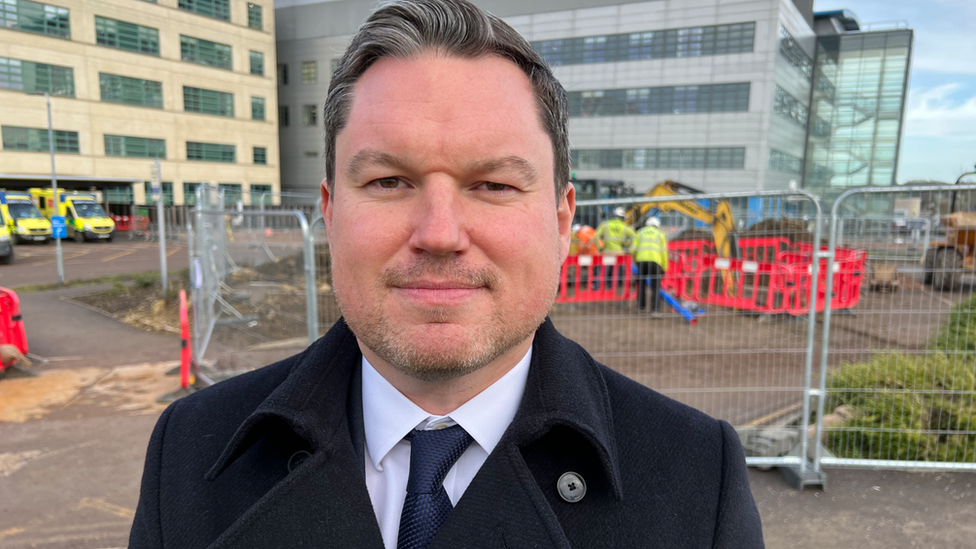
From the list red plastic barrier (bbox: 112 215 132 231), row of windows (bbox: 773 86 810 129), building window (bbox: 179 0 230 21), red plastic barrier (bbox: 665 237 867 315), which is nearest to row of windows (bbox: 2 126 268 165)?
red plastic barrier (bbox: 112 215 132 231)

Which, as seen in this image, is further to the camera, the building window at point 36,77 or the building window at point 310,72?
the building window at point 310,72

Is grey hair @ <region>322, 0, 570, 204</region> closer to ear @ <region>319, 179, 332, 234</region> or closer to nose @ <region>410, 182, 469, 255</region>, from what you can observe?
ear @ <region>319, 179, 332, 234</region>

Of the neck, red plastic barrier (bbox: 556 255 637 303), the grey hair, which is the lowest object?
red plastic barrier (bbox: 556 255 637 303)

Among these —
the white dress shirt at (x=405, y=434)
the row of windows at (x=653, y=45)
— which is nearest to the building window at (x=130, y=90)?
the row of windows at (x=653, y=45)

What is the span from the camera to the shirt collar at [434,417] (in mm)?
1297

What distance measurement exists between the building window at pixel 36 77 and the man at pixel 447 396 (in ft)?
136

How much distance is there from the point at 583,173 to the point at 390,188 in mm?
41171

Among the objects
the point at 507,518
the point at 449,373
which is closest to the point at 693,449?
the point at 507,518

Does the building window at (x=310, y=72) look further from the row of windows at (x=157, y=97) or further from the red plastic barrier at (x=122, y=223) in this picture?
the red plastic barrier at (x=122, y=223)

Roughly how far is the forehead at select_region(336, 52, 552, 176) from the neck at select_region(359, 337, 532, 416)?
464 millimetres

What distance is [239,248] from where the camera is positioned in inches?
309

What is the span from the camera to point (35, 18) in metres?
32.4

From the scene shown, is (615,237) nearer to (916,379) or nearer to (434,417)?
(916,379)

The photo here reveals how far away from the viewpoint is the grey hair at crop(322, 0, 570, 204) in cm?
121
